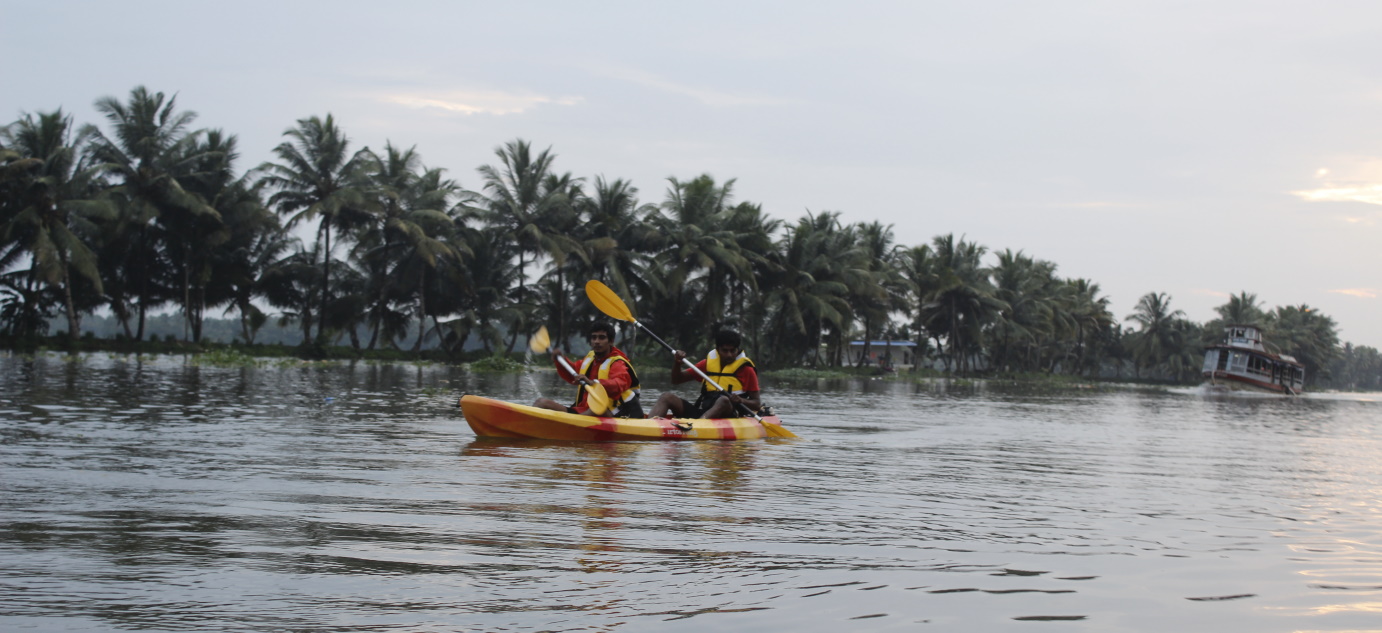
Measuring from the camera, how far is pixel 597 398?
9820 mm

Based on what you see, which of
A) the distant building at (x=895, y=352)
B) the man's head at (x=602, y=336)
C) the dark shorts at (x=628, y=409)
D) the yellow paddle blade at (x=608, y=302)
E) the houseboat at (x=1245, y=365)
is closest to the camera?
the man's head at (x=602, y=336)

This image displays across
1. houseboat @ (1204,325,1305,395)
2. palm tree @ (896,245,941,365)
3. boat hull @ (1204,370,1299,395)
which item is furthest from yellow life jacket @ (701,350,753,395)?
houseboat @ (1204,325,1305,395)

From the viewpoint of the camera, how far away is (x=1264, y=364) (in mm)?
50500

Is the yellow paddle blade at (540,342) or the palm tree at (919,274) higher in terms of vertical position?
the palm tree at (919,274)

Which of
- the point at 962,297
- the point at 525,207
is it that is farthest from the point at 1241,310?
the point at 525,207

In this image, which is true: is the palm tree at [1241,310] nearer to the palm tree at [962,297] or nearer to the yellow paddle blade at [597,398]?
the palm tree at [962,297]

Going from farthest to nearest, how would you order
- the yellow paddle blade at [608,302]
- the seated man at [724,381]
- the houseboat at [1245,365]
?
the houseboat at [1245,365] → the yellow paddle blade at [608,302] → the seated man at [724,381]

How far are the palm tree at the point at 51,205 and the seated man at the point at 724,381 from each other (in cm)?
2425

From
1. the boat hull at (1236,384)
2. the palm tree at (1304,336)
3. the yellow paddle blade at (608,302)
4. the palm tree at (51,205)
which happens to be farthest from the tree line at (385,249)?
the palm tree at (1304,336)

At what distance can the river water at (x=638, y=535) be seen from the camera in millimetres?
3486

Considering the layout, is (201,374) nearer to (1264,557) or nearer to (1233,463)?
(1233,463)

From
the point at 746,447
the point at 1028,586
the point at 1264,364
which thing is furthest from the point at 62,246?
the point at 1264,364

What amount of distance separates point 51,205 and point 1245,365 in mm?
49924

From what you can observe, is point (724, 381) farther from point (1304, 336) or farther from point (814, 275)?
point (1304, 336)
